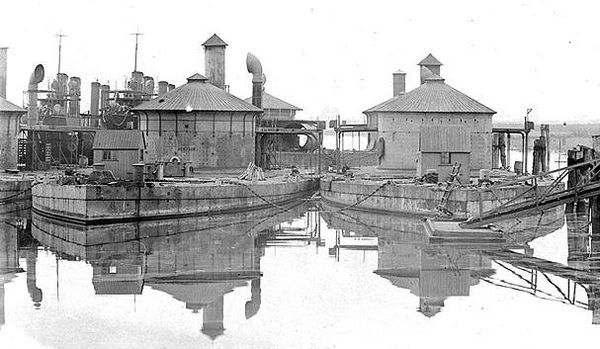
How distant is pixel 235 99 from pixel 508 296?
113 feet

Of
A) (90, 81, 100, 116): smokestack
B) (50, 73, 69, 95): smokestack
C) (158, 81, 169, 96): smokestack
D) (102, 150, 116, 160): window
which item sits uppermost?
(50, 73, 69, 95): smokestack

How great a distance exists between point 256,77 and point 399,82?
1607 cm

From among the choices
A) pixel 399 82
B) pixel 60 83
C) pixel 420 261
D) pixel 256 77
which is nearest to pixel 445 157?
pixel 420 261

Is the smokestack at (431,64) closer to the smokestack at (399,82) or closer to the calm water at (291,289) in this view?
the smokestack at (399,82)

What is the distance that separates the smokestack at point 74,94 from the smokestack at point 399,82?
24.6 metres

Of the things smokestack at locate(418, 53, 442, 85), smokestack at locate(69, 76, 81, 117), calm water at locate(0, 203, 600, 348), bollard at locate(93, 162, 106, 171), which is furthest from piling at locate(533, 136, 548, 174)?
smokestack at locate(69, 76, 81, 117)

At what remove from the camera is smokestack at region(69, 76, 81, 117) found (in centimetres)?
7294

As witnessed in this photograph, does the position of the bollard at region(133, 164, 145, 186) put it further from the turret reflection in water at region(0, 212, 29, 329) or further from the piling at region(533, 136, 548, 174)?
the piling at region(533, 136, 548, 174)

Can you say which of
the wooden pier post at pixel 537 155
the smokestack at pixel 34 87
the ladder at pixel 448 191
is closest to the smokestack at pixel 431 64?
the wooden pier post at pixel 537 155

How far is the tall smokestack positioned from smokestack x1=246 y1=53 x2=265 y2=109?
5.80 ft

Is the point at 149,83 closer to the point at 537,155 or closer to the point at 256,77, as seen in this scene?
the point at 256,77

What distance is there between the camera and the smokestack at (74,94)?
239 ft

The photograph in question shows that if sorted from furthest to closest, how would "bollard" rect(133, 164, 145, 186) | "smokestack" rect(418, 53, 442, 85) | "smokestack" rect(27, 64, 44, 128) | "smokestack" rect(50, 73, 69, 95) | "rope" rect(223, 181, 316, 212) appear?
"smokestack" rect(50, 73, 69, 95) < "smokestack" rect(27, 64, 44, 128) < "smokestack" rect(418, 53, 442, 85) < "rope" rect(223, 181, 316, 212) < "bollard" rect(133, 164, 145, 186)

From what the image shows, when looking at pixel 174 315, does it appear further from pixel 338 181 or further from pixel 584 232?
pixel 338 181
